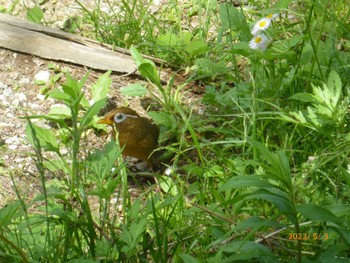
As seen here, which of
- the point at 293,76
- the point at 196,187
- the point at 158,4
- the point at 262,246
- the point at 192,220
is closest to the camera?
the point at 262,246

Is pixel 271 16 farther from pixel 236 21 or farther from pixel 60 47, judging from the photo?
pixel 60 47

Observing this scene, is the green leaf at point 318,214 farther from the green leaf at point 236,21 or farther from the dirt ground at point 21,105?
the green leaf at point 236,21

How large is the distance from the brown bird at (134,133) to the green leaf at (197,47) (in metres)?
0.71

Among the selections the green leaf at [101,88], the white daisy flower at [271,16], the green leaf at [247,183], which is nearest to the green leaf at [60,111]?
the green leaf at [101,88]

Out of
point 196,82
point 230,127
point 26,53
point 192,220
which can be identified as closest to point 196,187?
point 192,220

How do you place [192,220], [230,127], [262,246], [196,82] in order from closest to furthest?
[262,246] < [192,220] < [230,127] < [196,82]

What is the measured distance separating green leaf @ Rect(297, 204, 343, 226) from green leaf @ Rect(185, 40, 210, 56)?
86.6 inches

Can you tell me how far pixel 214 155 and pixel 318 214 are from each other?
5.03 ft

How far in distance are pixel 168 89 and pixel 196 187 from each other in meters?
0.85

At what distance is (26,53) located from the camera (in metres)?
4.48

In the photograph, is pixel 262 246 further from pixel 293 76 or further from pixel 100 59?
pixel 100 59

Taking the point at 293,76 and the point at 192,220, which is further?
the point at 293,76

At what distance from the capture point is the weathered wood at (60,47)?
14.6ft

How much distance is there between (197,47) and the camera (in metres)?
4.32
